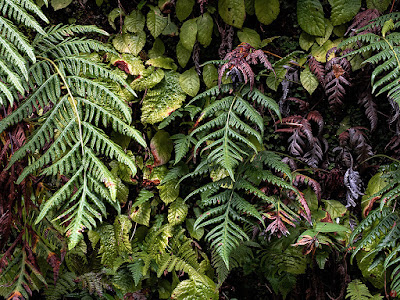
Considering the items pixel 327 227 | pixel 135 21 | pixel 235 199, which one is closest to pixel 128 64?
pixel 135 21

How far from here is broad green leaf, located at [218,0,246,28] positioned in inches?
81.0

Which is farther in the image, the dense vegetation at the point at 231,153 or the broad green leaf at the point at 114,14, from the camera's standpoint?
the broad green leaf at the point at 114,14

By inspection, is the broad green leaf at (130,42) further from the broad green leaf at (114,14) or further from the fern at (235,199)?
the fern at (235,199)

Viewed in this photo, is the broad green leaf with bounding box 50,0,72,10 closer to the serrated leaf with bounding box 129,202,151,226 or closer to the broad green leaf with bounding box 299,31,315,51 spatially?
the serrated leaf with bounding box 129,202,151,226

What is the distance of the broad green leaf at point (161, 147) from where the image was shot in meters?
2.24

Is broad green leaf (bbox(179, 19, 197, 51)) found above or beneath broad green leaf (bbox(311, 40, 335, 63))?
above

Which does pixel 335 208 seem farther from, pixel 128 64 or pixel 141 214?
pixel 128 64

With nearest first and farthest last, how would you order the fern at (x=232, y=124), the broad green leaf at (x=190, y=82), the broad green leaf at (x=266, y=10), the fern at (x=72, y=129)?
the fern at (x=72, y=129) → the fern at (x=232, y=124) → the broad green leaf at (x=266, y=10) → the broad green leaf at (x=190, y=82)

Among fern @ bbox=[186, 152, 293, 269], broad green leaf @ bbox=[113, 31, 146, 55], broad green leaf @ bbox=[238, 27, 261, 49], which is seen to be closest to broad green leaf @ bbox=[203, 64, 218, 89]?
broad green leaf @ bbox=[238, 27, 261, 49]

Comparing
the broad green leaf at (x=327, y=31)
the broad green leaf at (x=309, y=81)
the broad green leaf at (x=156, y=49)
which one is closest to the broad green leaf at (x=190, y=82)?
the broad green leaf at (x=156, y=49)

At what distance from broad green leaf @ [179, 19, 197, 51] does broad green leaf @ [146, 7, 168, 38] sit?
154 mm

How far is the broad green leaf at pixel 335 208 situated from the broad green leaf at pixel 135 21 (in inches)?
67.2

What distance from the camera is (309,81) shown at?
2012mm

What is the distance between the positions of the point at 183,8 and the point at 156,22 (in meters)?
0.21
